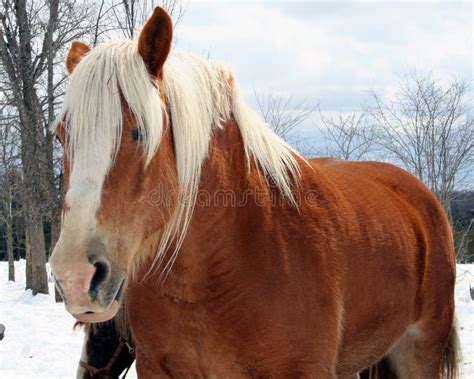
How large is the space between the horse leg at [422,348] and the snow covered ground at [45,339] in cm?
87

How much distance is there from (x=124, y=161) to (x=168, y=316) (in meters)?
0.74

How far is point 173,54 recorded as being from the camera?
246cm

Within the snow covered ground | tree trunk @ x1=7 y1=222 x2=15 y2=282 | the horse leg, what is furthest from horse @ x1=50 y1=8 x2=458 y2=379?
tree trunk @ x1=7 y1=222 x2=15 y2=282

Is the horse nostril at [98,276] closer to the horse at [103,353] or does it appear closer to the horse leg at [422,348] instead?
the horse at [103,353]

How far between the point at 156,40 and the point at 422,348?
254 centimetres

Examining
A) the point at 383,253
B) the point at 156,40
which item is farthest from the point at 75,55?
the point at 383,253

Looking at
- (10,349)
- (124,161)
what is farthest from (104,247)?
(10,349)

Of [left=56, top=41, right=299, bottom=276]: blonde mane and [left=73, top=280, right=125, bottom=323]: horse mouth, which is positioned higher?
[left=56, top=41, right=299, bottom=276]: blonde mane

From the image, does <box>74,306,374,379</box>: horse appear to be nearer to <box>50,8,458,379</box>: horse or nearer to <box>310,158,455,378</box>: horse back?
<box>50,8,458,379</box>: horse

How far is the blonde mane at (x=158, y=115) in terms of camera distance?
1.92m

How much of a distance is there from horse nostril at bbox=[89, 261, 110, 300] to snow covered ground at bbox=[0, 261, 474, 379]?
2.90 m

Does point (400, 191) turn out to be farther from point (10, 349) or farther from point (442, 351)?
point (10, 349)

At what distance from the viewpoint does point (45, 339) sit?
760cm

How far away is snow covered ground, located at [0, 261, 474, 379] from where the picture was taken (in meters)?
6.21
